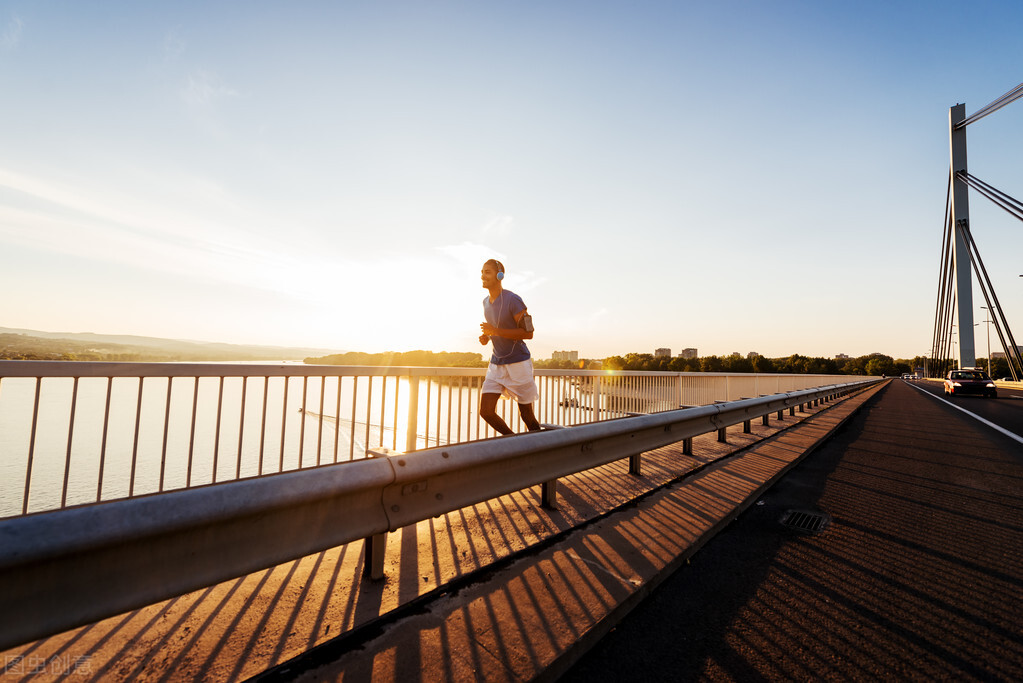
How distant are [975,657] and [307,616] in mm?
2843

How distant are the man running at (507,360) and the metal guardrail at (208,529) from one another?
2.03 meters

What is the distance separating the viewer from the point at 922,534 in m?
3.58

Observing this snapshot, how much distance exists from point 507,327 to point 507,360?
333 millimetres

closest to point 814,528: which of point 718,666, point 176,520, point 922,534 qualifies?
point 922,534

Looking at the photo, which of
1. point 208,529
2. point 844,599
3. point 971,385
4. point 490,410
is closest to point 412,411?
point 490,410

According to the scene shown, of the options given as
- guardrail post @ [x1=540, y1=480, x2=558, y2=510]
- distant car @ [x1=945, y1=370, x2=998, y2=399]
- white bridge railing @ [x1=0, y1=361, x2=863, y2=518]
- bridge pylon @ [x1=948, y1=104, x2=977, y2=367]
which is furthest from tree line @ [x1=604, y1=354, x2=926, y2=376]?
guardrail post @ [x1=540, y1=480, x2=558, y2=510]

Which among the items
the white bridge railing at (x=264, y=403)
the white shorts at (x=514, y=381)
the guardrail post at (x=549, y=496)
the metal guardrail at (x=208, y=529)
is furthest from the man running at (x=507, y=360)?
the metal guardrail at (x=208, y=529)

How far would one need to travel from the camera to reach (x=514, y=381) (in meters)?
4.97

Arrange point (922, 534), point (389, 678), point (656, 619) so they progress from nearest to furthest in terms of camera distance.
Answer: point (389, 678), point (656, 619), point (922, 534)

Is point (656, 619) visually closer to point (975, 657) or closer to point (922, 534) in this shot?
point (975, 657)

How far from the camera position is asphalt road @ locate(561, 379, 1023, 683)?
1.99 meters

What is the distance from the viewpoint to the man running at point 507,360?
4.89 m

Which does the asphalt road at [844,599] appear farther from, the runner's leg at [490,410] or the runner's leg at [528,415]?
the runner's leg at [490,410]

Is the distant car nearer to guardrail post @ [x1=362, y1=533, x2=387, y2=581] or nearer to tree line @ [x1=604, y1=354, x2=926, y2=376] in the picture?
guardrail post @ [x1=362, y1=533, x2=387, y2=581]
